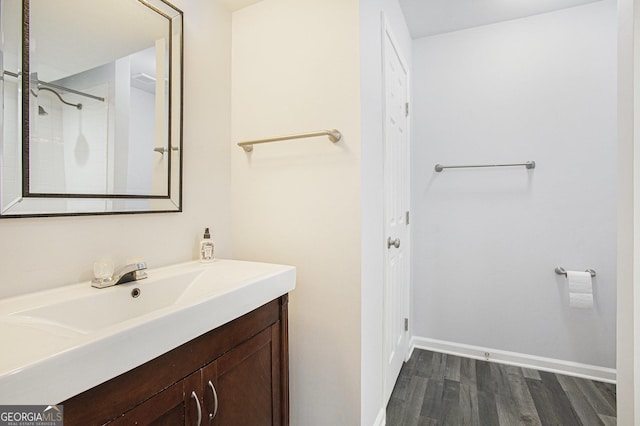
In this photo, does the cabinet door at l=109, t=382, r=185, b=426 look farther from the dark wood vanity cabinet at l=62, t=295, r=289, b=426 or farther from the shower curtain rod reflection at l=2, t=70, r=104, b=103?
the shower curtain rod reflection at l=2, t=70, r=104, b=103

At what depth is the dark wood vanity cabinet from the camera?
607 mm

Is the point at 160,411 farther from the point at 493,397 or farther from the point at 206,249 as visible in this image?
the point at 493,397

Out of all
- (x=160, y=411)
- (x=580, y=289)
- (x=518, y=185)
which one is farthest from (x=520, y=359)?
(x=160, y=411)

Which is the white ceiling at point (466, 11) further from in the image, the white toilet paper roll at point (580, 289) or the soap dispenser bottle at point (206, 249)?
the soap dispenser bottle at point (206, 249)

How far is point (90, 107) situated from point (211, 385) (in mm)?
986

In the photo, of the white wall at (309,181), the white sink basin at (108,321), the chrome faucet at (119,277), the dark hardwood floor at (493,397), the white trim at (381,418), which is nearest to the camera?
the white sink basin at (108,321)

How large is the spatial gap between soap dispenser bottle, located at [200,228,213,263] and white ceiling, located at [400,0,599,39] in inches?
76.3

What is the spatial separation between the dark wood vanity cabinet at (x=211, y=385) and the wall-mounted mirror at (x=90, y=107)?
62 centimetres

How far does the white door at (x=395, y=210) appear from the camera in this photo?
165 cm

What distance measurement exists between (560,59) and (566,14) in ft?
0.98

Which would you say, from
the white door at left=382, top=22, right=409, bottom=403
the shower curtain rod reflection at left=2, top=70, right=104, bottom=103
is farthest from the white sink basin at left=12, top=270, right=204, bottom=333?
the white door at left=382, top=22, right=409, bottom=403

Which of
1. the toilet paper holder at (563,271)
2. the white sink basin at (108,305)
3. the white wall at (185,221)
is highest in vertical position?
the white wall at (185,221)

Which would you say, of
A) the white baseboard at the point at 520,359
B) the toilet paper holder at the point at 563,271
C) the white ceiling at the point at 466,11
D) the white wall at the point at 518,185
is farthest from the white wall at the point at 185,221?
the toilet paper holder at the point at 563,271

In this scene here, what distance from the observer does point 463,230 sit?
236 centimetres
